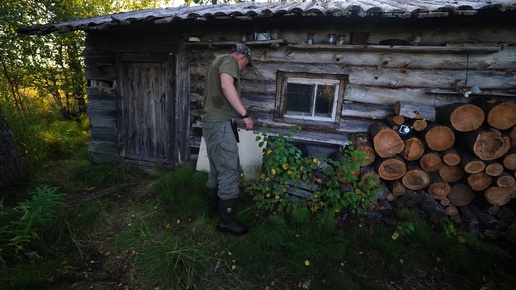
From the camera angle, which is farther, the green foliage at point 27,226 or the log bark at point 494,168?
the log bark at point 494,168

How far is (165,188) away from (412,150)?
3.80 metres

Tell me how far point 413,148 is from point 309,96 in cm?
178

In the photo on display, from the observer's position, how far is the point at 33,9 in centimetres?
652

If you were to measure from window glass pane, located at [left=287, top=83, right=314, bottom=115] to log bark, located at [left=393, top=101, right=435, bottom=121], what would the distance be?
1.39 m

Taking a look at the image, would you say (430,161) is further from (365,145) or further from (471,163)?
(365,145)

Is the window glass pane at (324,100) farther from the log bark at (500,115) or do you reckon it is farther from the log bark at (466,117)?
the log bark at (500,115)

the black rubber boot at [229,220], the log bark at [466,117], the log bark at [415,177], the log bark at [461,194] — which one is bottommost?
the black rubber boot at [229,220]

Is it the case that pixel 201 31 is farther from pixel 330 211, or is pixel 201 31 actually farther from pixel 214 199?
pixel 330 211

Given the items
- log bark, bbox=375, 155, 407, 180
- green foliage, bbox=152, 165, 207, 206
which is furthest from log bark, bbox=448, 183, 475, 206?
green foliage, bbox=152, 165, 207, 206

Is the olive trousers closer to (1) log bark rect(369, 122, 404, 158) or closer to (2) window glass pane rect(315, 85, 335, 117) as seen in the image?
(2) window glass pane rect(315, 85, 335, 117)

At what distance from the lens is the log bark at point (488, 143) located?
286cm

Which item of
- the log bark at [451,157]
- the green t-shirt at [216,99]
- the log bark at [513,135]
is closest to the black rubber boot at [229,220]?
the green t-shirt at [216,99]

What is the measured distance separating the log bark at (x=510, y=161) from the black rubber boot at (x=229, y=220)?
3.42 metres

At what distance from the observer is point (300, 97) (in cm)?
414
